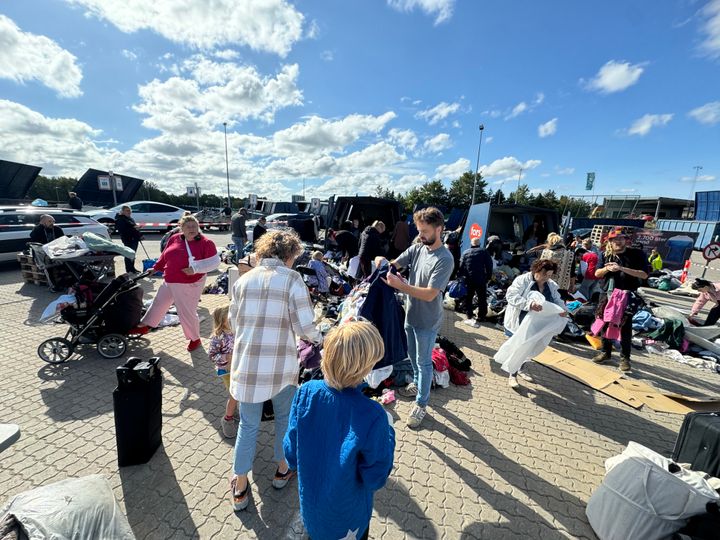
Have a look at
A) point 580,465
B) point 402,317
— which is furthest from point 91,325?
point 580,465

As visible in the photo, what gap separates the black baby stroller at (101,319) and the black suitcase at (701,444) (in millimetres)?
5856

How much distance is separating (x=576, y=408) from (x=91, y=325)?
6.37 metres

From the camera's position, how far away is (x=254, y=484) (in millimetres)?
2428

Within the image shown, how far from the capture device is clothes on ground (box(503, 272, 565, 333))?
3809 mm

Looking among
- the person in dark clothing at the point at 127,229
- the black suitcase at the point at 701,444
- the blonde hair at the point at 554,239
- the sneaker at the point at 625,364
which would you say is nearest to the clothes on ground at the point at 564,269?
the blonde hair at the point at 554,239

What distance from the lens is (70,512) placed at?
149 centimetres

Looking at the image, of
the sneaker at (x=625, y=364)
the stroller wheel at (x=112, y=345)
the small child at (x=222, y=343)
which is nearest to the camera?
the small child at (x=222, y=343)

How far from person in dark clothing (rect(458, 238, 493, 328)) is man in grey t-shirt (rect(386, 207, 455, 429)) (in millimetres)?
3610

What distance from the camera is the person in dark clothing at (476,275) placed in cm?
629

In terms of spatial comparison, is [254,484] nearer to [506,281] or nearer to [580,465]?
[580,465]

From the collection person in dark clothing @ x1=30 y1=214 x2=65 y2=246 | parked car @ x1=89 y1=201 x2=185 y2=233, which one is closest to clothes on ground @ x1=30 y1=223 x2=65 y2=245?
person in dark clothing @ x1=30 y1=214 x2=65 y2=246

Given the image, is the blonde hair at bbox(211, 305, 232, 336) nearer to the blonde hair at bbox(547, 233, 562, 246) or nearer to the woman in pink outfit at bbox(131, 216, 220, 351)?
the woman in pink outfit at bbox(131, 216, 220, 351)

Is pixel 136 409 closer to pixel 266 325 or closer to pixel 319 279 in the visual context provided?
pixel 266 325

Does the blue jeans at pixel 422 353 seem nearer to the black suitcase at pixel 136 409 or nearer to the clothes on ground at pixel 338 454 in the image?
the clothes on ground at pixel 338 454
